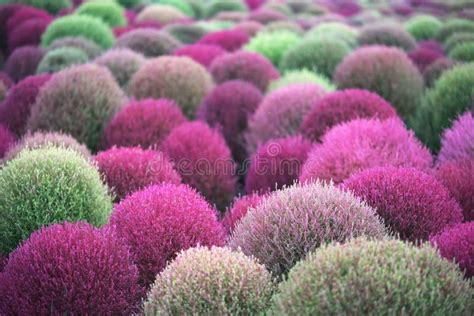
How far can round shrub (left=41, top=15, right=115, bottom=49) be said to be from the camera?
29.3 feet

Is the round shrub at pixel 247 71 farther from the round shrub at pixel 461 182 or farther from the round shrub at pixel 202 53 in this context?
the round shrub at pixel 461 182

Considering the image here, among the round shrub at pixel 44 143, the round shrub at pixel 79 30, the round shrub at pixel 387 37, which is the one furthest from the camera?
the round shrub at pixel 79 30

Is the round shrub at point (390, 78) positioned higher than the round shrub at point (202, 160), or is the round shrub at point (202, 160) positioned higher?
the round shrub at point (390, 78)

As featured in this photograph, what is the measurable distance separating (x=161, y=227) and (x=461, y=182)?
2.08 meters

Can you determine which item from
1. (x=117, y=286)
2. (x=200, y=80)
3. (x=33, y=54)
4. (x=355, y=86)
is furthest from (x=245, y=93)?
(x=33, y=54)

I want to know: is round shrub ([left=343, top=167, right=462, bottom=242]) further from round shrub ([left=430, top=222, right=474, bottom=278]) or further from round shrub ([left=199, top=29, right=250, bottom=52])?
round shrub ([left=199, top=29, right=250, bottom=52])

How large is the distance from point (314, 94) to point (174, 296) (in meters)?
3.56

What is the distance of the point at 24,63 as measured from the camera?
25.7 ft

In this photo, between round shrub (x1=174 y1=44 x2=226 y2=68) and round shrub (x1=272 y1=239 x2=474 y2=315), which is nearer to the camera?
round shrub (x1=272 y1=239 x2=474 y2=315)

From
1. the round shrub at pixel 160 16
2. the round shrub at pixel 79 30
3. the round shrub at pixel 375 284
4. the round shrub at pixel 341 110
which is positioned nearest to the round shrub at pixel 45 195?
the round shrub at pixel 375 284

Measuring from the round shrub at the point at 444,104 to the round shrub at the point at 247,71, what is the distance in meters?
2.38

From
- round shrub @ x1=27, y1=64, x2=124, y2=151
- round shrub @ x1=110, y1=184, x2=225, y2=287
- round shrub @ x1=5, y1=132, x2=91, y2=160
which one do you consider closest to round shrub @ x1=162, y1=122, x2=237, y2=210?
round shrub @ x1=5, y1=132, x2=91, y2=160

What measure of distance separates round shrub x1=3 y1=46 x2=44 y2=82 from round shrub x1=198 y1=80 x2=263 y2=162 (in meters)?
3.74

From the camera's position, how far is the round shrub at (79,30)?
8930mm
